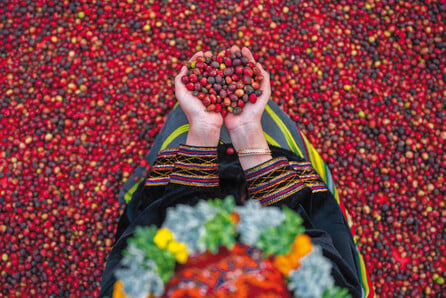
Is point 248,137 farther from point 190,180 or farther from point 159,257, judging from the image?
point 159,257

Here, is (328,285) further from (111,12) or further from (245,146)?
(111,12)

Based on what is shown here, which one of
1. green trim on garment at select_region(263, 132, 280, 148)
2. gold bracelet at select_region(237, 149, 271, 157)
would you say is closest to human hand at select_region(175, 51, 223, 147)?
gold bracelet at select_region(237, 149, 271, 157)

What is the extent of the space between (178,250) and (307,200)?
0.78m

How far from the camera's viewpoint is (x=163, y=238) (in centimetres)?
72

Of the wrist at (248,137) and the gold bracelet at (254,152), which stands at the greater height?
the wrist at (248,137)

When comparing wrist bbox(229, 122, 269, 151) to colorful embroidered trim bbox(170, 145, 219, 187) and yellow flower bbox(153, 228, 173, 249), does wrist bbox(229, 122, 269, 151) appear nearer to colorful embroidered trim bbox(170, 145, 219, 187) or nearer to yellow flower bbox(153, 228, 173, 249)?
colorful embroidered trim bbox(170, 145, 219, 187)

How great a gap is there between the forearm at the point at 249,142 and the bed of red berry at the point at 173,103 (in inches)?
32.0

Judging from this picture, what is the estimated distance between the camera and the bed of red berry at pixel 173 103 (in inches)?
82.5

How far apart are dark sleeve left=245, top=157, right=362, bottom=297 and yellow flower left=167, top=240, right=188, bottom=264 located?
60 cm

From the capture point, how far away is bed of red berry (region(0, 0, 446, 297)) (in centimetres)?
210

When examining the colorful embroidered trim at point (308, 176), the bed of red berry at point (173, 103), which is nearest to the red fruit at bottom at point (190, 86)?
the colorful embroidered trim at point (308, 176)

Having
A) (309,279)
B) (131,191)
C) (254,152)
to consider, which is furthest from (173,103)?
(309,279)

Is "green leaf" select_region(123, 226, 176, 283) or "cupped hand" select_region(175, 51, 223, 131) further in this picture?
"cupped hand" select_region(175, 51, 223, 131)

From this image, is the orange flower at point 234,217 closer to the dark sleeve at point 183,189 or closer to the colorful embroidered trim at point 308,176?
the dark sleeve at point 183,189
